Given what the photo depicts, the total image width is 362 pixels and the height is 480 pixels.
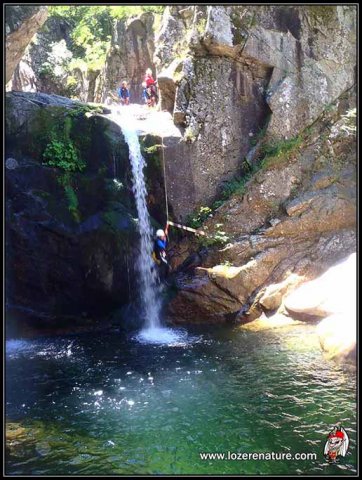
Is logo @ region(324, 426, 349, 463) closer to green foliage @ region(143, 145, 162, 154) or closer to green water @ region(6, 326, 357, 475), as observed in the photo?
green water @ region(6, 326, 357, 475)

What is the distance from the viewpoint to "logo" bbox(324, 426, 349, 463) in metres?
5.96

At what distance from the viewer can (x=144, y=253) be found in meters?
12.9

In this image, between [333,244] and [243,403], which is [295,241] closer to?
[333,244]

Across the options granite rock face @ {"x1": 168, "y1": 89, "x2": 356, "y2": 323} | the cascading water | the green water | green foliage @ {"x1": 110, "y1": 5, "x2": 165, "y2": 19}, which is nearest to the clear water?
the cascading water

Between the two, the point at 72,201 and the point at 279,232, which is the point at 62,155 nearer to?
the point at 72,201

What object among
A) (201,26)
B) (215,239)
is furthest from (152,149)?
(201,26)

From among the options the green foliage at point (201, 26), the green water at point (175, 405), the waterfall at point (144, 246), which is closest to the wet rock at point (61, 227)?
the waterfall at point (144, 246)

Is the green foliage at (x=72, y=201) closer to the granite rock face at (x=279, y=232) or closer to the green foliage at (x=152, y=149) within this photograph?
the green foliage at (x=152, y=149)

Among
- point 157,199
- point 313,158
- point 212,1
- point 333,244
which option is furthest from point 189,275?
point 212,1

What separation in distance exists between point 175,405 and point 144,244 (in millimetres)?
6204

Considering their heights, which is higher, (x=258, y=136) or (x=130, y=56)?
(x=130, y=56)

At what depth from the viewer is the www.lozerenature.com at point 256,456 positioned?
595 cm

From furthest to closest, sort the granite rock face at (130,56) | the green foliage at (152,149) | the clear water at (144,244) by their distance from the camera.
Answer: the granite rock face at (130,56)
the green foliage at (152,149)
the clear water at (144,244)

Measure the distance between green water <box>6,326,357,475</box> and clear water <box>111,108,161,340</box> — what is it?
212 cm
